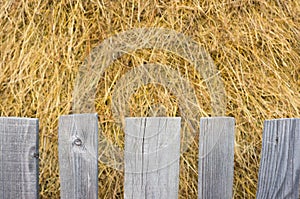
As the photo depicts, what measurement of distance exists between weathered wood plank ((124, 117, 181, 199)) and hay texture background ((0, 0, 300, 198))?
1.12ft

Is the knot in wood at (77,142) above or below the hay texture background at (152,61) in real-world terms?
below

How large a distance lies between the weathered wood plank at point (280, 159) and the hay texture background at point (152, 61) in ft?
0.95

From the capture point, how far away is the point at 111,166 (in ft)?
4.69

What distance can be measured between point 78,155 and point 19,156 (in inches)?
5.9

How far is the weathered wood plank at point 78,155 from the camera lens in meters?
1.07

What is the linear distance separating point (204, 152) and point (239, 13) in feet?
2.15

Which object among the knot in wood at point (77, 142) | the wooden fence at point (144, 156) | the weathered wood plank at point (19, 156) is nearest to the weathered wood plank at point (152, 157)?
the wooden fence at point (144, 156)

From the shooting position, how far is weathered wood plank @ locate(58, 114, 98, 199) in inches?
42.0

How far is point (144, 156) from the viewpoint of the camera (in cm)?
109

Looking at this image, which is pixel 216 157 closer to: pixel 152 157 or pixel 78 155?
pixel 152 157

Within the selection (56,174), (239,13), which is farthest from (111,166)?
(239,13)

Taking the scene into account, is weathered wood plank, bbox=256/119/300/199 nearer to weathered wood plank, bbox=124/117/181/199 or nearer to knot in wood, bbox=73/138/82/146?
weathered wood plank, bbox=124/117/181/199

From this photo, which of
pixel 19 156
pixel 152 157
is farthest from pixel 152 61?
pixel 19 156

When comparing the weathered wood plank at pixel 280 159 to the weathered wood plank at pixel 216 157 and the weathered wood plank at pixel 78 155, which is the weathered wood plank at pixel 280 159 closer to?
the weathered wood plank at pixel 216 157
